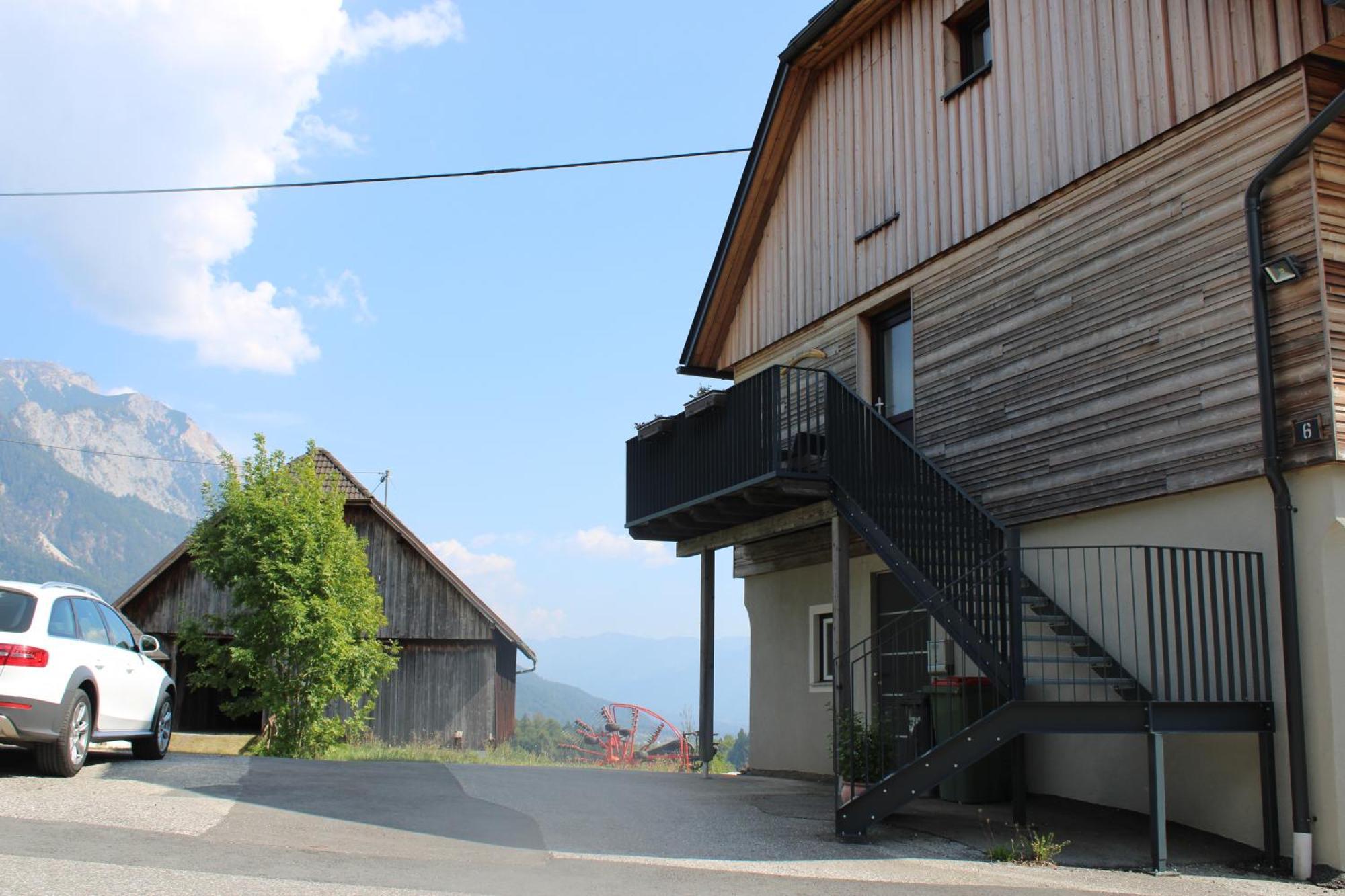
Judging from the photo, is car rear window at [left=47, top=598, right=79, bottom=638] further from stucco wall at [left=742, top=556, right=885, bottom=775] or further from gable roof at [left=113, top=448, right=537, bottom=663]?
gable roof at [left=113, top=448, right=537, bottom=663]

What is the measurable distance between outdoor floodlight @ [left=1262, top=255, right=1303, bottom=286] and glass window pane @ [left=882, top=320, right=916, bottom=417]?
5133 mm

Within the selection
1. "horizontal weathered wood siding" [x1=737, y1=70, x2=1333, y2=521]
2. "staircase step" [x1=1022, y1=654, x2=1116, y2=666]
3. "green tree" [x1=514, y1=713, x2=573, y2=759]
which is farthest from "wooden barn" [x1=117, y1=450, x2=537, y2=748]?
"green tree" [x1=514, y1=713, x2=573, y2=759]

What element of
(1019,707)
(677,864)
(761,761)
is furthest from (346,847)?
(761,761)

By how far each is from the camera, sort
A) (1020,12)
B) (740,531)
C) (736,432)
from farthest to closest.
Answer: (740,531)
(736,432)
(1020,12)

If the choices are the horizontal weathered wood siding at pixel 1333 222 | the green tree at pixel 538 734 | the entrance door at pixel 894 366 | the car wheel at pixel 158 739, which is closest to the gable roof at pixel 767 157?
the entrance door at pixel 894 366

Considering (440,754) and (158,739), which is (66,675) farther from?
(440,754)

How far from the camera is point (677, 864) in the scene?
814cm

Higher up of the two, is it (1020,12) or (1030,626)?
(1020,12)

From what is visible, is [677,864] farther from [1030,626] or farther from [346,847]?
[1030,626]

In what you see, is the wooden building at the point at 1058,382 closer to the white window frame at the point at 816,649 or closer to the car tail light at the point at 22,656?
the white window frame at the point at 816,649

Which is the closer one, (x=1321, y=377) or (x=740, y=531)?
(x=1321, y=377)

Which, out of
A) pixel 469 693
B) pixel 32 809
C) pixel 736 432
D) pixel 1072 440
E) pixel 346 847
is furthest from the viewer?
pixel 469 693

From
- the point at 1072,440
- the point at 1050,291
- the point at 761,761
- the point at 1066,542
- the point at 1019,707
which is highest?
the point at 1050,291

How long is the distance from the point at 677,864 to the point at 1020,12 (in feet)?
28.8
